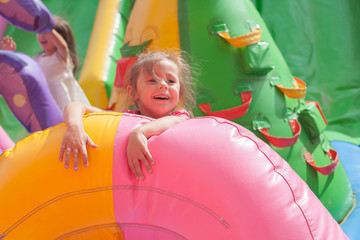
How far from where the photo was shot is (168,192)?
0.80 meters

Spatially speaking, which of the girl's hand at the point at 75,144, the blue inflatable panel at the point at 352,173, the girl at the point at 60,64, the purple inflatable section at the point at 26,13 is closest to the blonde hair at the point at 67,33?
the girl at the point at 60,64

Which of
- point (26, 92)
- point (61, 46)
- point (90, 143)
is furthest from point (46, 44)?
point (90, 143)

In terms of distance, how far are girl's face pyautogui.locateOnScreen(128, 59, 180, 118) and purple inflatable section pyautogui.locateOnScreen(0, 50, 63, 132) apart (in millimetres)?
777

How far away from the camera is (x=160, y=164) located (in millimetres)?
821

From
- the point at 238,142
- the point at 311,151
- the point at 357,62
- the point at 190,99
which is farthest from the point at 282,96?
the point at 357,62

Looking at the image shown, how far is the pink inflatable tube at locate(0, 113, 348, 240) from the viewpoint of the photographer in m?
0.75

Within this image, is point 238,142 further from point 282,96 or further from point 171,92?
point 282,96

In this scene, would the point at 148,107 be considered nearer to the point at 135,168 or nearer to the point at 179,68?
the point at 179,68

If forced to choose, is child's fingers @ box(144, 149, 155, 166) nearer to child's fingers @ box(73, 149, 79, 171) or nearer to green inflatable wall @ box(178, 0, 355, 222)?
child's fingers @ box(73, 149, 79, 171)

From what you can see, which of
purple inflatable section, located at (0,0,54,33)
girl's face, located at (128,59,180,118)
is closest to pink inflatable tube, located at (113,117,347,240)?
girl's face, located at (128,59,180,118)

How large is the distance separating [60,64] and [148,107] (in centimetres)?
139

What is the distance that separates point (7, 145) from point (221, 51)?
0.94m

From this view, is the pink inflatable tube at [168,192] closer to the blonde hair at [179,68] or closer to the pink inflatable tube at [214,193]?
the pink inflatable tube at [214,193]

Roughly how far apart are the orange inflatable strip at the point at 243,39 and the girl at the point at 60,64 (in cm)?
109
